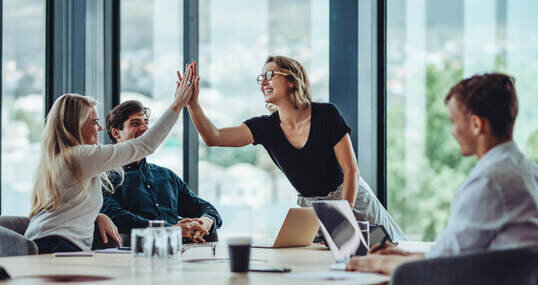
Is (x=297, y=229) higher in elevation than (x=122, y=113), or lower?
lower

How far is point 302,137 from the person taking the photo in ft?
11.5

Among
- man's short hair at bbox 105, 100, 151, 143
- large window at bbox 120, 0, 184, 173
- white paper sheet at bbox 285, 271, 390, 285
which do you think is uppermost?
large window at bbox 120, 0, 184, 173

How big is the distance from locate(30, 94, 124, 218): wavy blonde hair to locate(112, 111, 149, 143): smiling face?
54 cm

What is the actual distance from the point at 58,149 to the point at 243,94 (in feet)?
9.74

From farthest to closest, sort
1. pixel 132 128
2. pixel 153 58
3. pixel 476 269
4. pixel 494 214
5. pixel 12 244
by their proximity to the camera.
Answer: pixel 153 58 → pixel 132 128 → pixel 12 244 → pixel 494 214 → pixel 476 269

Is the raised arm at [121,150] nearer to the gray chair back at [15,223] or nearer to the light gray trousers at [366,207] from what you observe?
the gray chair back at [15,223]

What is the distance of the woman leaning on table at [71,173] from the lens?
2.72 metres

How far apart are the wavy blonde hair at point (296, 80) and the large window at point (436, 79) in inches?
31.8

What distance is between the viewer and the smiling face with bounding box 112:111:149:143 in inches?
140

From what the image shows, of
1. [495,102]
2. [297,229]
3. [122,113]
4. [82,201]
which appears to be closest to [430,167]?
[297,229]

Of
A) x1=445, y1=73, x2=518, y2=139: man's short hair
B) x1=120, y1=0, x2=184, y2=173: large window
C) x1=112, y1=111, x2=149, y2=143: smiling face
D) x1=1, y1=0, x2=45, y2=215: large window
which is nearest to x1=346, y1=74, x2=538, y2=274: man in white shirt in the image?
x1=445, y1=73, x2=518, y2=139: man's short hair

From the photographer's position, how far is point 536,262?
1.55 m

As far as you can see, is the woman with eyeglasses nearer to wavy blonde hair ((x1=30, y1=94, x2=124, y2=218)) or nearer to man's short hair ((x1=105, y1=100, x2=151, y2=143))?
man's short hair ((x1=105, y1=100, x2=151, y2=143))

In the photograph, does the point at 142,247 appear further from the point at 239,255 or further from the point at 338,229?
the point at 338,229
